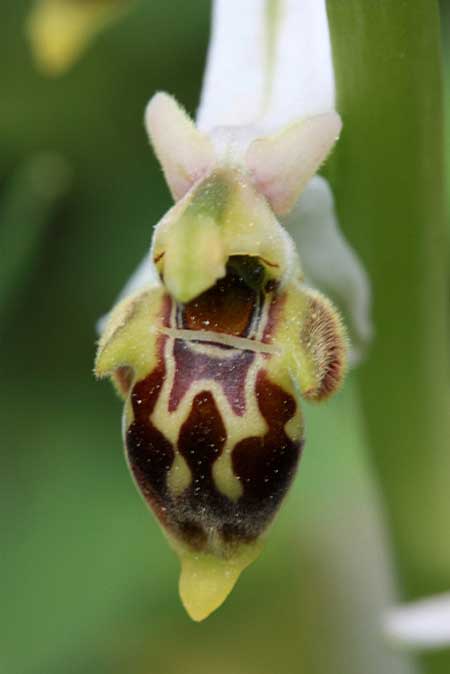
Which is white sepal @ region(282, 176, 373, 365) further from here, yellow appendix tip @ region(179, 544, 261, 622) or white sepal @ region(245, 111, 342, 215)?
yellow appendix tip @ region(179, 544, 261, 622)

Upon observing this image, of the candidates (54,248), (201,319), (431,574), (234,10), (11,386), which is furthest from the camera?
(54,248)

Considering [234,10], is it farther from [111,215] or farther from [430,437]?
[111,215]

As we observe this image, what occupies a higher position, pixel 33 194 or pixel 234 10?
pixel 234 10

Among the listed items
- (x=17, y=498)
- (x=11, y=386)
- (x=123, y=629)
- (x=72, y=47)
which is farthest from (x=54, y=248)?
(x=72, y=47)

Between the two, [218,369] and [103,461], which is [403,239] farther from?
[103,461]

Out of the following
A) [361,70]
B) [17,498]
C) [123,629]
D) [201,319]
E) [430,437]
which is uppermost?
[361,70]

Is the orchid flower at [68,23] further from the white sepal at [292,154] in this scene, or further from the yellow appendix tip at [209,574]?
the yellow appendix tip at [209,574]

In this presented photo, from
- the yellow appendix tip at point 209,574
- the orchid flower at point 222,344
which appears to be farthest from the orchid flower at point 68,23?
the yellow appendix tip at point 209,574
